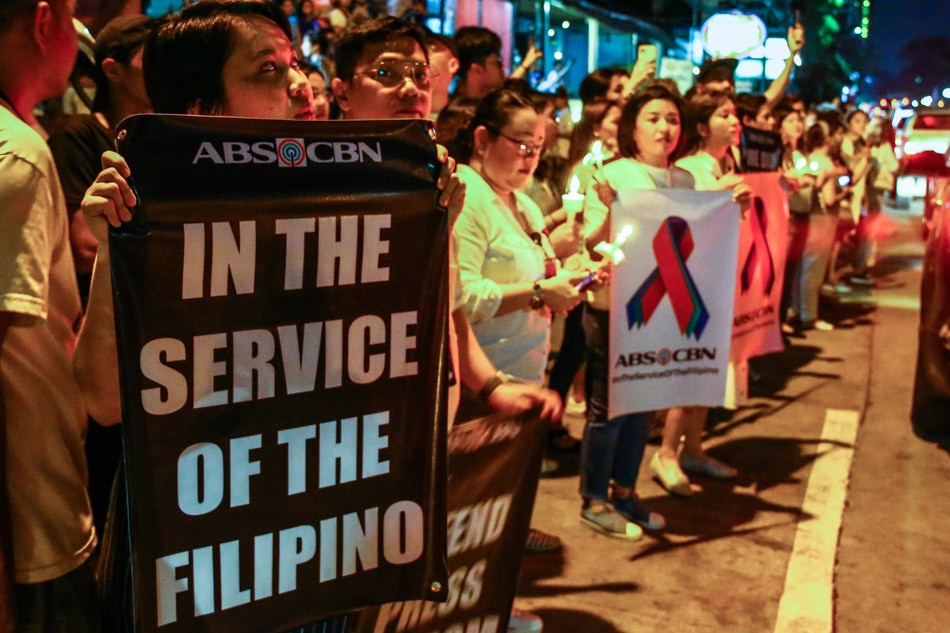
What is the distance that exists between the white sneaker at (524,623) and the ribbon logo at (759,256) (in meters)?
2.66

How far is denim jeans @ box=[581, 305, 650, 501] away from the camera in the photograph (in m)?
4.35

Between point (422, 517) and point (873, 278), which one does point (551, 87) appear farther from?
point (422, 517)

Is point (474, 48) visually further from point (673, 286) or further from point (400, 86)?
point (400, 86)

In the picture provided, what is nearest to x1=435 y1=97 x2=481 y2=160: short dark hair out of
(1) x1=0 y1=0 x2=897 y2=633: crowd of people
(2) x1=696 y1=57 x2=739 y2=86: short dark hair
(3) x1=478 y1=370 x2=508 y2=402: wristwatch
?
(1) x1=0 y1=0 x2=897 y2=633: crowd of people

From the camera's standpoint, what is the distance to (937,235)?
4.80 meters

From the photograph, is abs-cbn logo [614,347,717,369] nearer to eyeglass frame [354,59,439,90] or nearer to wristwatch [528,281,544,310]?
wristwatch [528,281,544,310]

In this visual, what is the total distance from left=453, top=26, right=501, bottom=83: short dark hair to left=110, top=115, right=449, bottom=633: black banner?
4.58m

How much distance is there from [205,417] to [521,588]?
8.22ft

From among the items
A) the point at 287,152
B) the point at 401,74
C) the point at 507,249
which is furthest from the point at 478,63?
the point at 287,152

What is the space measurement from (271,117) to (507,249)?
1.43 meters

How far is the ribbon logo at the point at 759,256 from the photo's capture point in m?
5.38

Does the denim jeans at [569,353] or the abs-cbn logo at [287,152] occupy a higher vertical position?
the abs-cbn logo at [287,152]

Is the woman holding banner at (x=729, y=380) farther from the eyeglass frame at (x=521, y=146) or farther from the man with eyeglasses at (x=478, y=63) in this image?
the eyeglass frame at (x=521, y=146)

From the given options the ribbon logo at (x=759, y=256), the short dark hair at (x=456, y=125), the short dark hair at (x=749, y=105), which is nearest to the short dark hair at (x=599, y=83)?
the short dark hair at (x=749, y=105)
